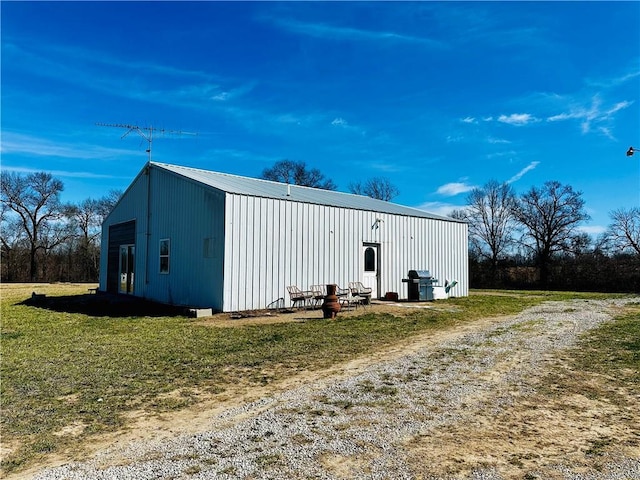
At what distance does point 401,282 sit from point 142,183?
433 inches

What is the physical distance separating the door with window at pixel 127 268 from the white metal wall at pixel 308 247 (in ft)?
22.7

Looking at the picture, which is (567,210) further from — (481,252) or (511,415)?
(511,415)

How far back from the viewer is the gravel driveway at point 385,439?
120 inches

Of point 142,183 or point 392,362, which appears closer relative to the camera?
point 392,362

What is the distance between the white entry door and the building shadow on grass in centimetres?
665

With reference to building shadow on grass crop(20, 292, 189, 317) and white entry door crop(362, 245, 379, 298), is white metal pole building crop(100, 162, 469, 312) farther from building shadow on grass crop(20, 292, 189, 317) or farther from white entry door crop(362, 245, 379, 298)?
building shadow on grass crop(20, 292, 189, 317)

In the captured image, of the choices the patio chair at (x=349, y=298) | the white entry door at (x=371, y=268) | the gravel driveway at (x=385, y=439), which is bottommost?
the gravel driveway at (x=385, y=439)

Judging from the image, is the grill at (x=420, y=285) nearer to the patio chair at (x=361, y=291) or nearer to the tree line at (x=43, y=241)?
the patio chair at (x=361, y=291)

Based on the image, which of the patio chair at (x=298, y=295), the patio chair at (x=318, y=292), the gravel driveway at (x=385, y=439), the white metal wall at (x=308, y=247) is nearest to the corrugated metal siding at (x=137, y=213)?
the white metal wall at (x=308, y=247)

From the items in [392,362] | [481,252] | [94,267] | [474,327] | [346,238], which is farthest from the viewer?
[94,267]

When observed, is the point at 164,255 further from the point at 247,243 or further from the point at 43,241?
the point at 43,241

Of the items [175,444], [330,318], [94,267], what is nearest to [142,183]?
[330,318]

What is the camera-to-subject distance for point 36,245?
4181 cm

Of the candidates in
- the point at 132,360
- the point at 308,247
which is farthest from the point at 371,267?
the point at 132,360
